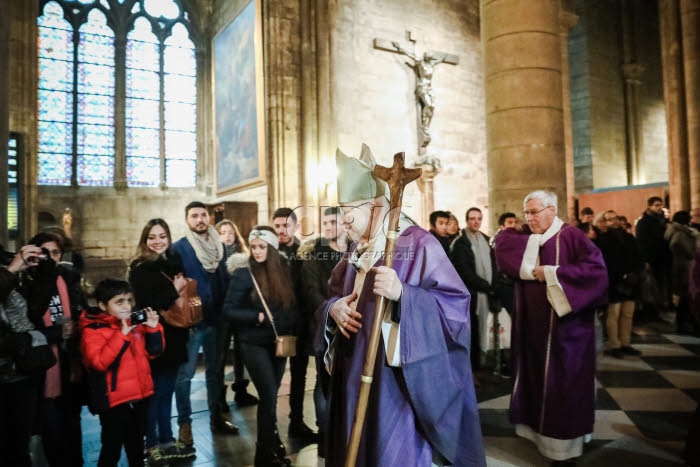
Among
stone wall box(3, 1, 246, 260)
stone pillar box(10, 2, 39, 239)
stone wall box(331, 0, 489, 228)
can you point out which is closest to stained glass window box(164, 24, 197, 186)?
stone wall box(3, 1, 246, 260)

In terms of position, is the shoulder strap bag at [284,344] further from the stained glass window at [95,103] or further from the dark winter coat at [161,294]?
the stained glass window at [95,103]

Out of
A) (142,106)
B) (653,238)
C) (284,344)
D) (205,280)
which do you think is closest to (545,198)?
(284,344)

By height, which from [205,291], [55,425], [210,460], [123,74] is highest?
[123,74]

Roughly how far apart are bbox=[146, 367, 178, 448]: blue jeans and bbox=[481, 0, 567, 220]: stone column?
3.61 m

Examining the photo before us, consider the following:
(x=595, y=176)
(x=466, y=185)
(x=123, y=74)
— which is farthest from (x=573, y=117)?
(x=123, y=74)

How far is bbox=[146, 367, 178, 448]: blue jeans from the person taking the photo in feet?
10.9

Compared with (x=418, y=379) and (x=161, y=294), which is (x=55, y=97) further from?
(x=418, y=379)

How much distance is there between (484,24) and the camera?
5219 mm

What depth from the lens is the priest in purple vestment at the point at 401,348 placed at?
192cm

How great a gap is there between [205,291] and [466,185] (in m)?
11.2

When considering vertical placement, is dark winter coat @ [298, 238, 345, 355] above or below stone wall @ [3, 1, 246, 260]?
below

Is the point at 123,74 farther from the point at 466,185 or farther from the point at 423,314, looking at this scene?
the point at 423,314

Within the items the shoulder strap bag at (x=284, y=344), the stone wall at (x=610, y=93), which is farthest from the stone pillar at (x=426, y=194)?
the shoulder strap bag at (x=284, y=344)

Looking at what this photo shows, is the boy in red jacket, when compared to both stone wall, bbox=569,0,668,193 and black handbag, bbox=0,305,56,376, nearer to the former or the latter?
black handbag, bbox=0,305,56,376
